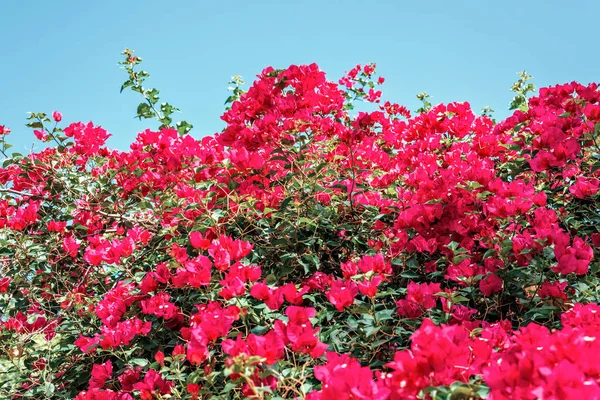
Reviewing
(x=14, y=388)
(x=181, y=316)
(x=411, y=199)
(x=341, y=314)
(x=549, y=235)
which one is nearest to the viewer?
(x=549, y=235)

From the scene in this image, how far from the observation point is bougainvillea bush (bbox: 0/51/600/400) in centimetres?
122

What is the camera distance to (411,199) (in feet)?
7.53

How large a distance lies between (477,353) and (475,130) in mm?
2427

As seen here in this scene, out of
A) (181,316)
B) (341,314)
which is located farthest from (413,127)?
(181,316)

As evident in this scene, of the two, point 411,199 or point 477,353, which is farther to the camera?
point 411,199

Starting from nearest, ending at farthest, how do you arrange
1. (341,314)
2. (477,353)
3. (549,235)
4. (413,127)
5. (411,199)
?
1. (477,353)
2. (549,235)
3. (341,314)
4. (411,199)
5. (413,127)

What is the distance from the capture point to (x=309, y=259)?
2.08m

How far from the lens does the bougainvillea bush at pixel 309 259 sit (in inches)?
48.1

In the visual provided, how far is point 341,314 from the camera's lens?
1959 mm

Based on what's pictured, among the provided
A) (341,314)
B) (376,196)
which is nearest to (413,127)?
(376,196)

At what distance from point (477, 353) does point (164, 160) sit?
2015mm

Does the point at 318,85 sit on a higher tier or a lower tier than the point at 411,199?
higher

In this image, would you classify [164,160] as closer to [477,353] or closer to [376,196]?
[376,196]

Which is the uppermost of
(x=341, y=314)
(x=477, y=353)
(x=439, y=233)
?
(x=439, y=233)
